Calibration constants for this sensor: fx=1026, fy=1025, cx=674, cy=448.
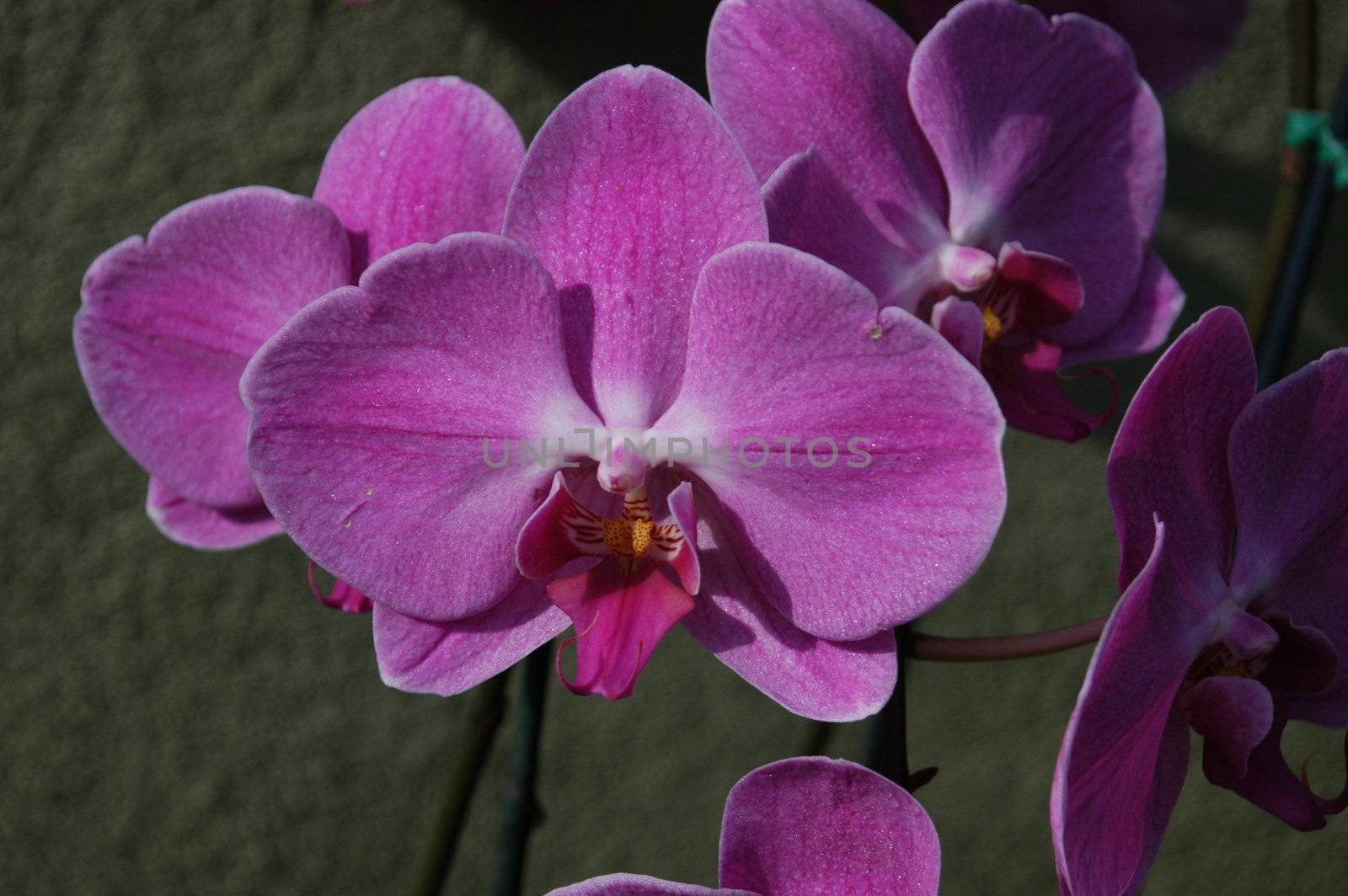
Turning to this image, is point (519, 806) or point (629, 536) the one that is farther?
point (519, 806)

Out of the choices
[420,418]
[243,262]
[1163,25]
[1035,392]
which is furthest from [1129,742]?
[1163,25]

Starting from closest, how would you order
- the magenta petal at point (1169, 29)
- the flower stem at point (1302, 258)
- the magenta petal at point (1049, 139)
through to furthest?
the magenta petal at point (1049, 139), the flower stem at point (1302, 258), the magenta petal at point (1169, 29)

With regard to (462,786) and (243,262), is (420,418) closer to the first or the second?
(243,262)

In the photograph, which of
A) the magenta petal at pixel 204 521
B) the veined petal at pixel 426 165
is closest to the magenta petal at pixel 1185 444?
Answer: the veined petal at pixel 426 165

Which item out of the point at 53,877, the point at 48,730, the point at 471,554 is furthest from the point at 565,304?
the point at 53,877

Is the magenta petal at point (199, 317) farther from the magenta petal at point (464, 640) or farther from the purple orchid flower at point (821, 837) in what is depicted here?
the purple orchid flower at point (821, 837)

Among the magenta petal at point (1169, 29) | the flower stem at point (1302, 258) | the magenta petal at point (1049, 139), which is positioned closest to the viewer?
the magenta petal at point (1049, 139)
